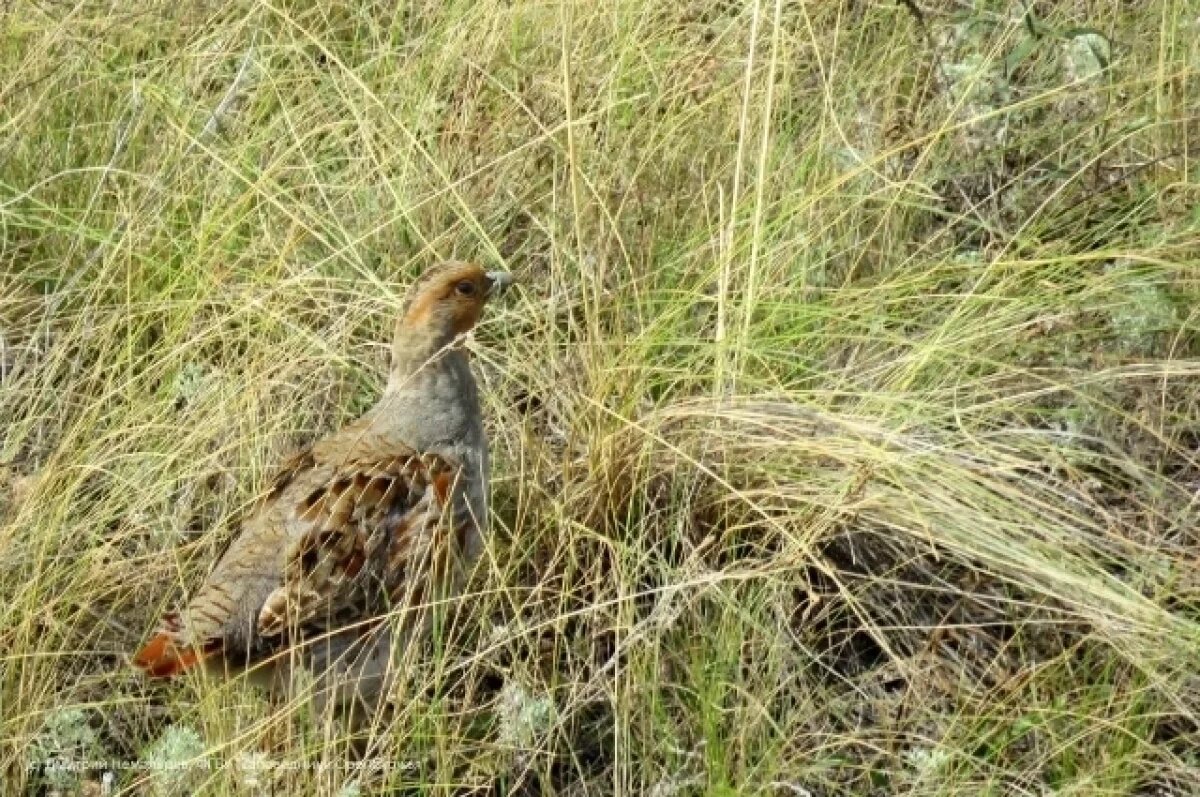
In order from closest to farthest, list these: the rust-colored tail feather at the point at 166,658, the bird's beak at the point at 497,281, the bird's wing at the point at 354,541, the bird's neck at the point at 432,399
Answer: the rust-colored tail feather at the point at 166,658 → the bird's wing at the point at 354,541 → the bird's neck at the point at 432,399 → the bird's beak at the point at 497,281

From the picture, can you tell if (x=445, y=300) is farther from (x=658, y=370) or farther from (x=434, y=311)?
(x=658, y=370)

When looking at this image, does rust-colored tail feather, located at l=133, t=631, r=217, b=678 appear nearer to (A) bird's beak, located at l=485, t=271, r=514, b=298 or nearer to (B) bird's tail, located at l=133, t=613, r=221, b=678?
(B) bird's tail, located at l=133, t=613, r=221, b=678

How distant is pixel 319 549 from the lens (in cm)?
439

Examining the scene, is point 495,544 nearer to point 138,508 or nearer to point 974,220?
point 138,508

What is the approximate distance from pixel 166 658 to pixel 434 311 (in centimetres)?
99

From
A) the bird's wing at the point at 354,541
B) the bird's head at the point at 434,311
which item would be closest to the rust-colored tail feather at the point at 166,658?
the bird's wing at the point at 354,541

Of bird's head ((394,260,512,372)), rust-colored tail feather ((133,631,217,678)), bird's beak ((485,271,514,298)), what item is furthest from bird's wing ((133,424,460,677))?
bird's beak ((485,271,514,298))

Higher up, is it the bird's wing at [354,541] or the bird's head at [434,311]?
the bird's head at [434,311]

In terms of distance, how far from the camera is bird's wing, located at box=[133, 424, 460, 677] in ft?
14.0

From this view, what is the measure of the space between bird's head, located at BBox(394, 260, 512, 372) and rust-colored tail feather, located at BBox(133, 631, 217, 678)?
87cm

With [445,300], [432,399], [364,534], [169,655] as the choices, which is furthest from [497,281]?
[169,655]

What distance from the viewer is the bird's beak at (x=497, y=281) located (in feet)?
15.9

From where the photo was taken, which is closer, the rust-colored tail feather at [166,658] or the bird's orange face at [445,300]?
the rust-colored tail feather at [166,658]

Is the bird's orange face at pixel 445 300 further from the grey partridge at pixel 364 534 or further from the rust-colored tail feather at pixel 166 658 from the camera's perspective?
the rust-colored tail feather at pixel 166 658
